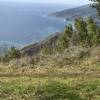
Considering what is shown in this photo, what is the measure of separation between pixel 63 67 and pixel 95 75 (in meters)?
3.50

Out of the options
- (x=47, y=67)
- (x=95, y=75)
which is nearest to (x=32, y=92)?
(x=95, y=75)

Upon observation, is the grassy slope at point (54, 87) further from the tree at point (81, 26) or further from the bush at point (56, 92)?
the tree at point (81, 26)

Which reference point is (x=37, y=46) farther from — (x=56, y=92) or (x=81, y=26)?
(x=56, y=92)

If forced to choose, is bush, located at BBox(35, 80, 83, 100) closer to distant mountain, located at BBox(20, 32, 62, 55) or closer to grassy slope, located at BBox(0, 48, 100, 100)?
grassy slope, located at BBox(0, 48, 100, 100)

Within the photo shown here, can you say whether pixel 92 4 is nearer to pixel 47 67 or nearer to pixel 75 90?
pixel 47 67

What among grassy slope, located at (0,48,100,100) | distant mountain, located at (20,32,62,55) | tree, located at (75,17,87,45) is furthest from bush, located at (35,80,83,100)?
distant mountain, located at (20,32,62,55)

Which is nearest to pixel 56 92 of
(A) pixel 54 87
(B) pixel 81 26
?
(A) pixel 54 87

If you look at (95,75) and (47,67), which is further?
(47,67)

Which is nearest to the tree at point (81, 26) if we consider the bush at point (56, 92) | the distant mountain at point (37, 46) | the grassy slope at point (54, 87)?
the grassy slope at point (54, 87)

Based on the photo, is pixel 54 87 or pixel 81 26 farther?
pixel 81 26

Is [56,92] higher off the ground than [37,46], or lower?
lower

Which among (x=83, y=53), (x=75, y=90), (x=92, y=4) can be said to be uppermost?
(x=92, y=4)

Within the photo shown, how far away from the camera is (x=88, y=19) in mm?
67812

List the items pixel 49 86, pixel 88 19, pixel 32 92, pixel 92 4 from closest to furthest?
pixel 32 92 < pixel 49 86 < pixel 92 4 < pixel 88 19
